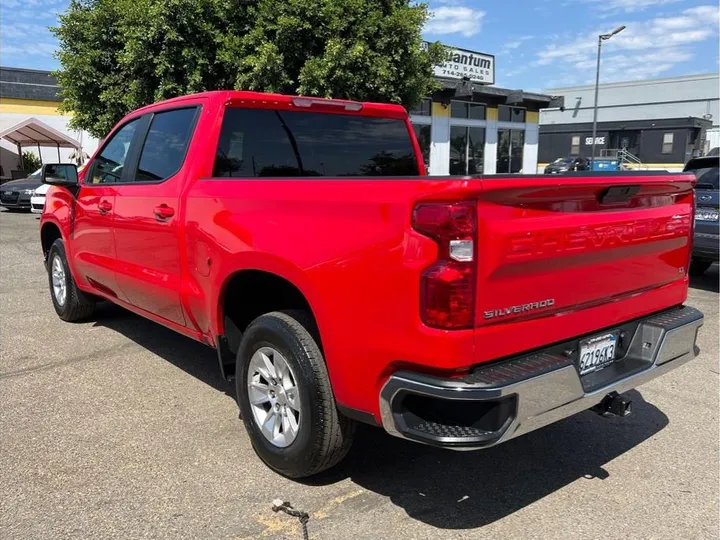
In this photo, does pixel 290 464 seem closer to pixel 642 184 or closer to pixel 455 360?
pixel 455 360

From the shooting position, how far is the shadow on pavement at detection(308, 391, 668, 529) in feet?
9.65

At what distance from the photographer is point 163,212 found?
390 centimetres

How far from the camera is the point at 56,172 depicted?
5.37 metres

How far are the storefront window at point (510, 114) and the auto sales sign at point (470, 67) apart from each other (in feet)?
4.54

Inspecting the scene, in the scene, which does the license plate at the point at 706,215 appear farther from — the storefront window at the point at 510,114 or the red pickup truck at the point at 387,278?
the storefront window at the point at 510,114

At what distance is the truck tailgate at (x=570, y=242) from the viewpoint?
2.39 meters

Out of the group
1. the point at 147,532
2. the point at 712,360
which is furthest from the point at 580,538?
the point at 712,360

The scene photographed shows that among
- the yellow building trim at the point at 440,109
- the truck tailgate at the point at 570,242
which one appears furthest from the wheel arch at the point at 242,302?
the yellow building trim at the point at 440,109

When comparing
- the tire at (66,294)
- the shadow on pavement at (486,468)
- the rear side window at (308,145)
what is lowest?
the shadow on pavement at (486,468)

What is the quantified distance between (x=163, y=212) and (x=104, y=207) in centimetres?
110

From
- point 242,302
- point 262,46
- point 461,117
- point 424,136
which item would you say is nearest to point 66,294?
point 242,302

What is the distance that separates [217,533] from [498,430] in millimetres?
1331

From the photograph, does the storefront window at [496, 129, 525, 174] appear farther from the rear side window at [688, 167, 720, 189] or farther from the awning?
the rear side window at [688, 167, 720, 189]

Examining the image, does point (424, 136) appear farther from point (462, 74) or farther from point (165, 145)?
point (165, 145)
